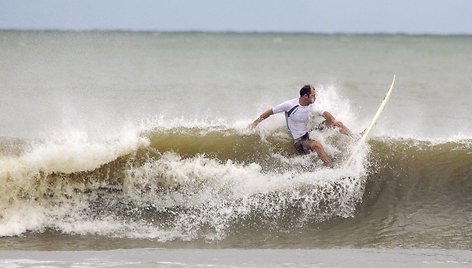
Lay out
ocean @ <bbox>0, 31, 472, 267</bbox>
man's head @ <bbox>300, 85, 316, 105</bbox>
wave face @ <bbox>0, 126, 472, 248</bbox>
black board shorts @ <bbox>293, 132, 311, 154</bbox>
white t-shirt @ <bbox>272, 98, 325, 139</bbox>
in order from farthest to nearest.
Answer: black board shorts @ <bbox>293, 132, 311, 154</bbox>, white t-shirt @ <bbox>272, 98, 325, 139</bbox>, man's head @ <bbox>300, 85, 316, 105</bbox>, wave face @ <bbox>0, 126, 472, 248</bbox>, ocean @ <bbox>0, 31, 472, 267</bbox>

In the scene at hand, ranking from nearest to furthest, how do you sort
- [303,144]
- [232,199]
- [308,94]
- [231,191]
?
[232,199]
[231,191]
[308,94]
[303,144]

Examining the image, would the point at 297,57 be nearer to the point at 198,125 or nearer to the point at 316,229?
the point at 198,125

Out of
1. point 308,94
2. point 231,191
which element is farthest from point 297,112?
point 231,191

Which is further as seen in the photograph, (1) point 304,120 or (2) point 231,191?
(1) point 304,120

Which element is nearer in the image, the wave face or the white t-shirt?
the wave face

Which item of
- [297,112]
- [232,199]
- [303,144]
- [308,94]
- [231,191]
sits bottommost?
[232,199]

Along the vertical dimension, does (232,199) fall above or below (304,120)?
below

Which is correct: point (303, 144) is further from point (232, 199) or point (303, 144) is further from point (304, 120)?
point (232, 199)

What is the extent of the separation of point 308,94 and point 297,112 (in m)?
0.33

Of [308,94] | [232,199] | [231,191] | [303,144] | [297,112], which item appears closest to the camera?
[232,199]

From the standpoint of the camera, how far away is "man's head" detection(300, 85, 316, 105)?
996 centimetres

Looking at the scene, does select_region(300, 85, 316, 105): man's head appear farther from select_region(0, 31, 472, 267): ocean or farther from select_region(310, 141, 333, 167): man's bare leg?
select_region(0, 31, 472, 267): ocean

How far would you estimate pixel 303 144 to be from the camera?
1033 centimetres

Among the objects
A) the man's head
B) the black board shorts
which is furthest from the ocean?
the man's head
